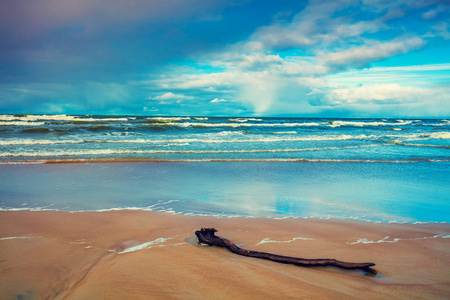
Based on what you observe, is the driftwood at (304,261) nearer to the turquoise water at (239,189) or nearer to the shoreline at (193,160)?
the turquoise water at (239,189)

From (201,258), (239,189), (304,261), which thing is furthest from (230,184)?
(304,261)

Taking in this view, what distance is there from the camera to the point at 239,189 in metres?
7.92

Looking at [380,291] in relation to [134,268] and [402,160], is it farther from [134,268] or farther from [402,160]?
[402,160]

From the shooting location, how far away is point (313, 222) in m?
5.31

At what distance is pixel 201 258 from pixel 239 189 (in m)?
4.29

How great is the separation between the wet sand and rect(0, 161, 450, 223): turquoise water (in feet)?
2.21

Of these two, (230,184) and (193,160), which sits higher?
(193,160)

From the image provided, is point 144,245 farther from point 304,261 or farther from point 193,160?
point 193,160

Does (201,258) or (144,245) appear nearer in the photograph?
(201,258)

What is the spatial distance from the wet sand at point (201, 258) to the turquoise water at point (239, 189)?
674 mm

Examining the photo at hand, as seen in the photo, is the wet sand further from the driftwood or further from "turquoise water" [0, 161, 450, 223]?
"turquoise water" [0, 161, 450, 223]

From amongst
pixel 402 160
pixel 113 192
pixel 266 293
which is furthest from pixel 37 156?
pixel 402 160

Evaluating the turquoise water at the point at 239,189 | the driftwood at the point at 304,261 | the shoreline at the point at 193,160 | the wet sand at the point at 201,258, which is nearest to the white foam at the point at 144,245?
the wet sand at the point at 201,258

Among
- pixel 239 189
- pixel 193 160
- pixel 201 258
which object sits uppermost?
pixel 193 160
